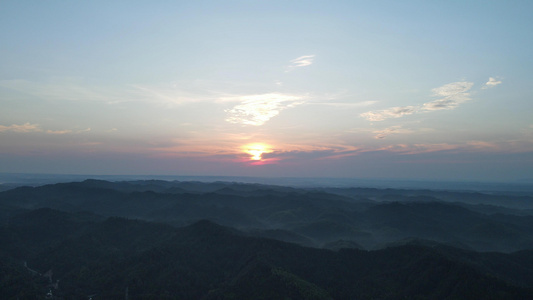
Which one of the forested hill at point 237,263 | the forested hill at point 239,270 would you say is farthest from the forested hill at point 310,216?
the forested hill at point 239,270

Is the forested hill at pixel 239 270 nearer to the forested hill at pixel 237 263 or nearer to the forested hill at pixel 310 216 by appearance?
the forested hill at pixel 237 263

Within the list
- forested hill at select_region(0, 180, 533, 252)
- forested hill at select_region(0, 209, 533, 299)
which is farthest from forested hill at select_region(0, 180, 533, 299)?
forested hill at select_region(0, 180, 533, 252)

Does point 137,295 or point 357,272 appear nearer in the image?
point 137,295

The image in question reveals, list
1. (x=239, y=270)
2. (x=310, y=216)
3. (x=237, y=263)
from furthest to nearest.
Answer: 1. (x=310, y=216)
2. (x=237, y=263)
3. (x=239, y=270)

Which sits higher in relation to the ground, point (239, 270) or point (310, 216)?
point (239, 270)

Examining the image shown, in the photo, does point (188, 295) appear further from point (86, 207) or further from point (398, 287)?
point (86, 207)

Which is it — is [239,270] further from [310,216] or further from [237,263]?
[310,216]

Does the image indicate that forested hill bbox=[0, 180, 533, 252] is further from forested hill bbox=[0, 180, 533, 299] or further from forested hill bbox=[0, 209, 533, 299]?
forested hill bbox=[0, 209, 533, 299]

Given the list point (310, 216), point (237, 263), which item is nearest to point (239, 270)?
point (237, 263)

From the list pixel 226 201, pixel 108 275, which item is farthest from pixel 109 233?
pixel 226 201

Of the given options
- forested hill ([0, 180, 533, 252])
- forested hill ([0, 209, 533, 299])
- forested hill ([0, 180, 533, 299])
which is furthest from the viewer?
forested hill ([0, 180, 533, 252])

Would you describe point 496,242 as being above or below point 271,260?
below
